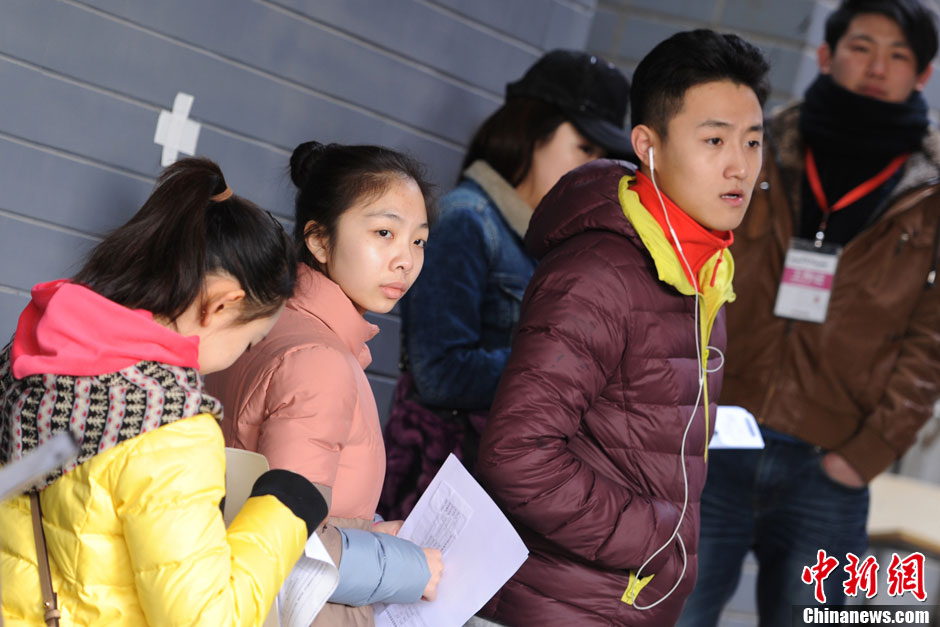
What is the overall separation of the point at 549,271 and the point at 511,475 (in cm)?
40

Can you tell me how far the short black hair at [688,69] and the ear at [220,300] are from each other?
1.01 m

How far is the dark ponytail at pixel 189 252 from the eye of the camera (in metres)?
1.37

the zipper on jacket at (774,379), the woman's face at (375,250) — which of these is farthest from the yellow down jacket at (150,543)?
the zipper on jacket at (774,379)

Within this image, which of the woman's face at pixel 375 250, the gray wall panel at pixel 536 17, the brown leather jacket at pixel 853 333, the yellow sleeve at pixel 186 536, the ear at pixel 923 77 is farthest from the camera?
the gray wall panel at pixel 536 17

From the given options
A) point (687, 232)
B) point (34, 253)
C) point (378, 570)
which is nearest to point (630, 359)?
point (687, 232)

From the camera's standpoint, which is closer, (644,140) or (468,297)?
(644,140)

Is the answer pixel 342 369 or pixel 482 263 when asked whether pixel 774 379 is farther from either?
pixel 342 369

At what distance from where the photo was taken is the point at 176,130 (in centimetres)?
258

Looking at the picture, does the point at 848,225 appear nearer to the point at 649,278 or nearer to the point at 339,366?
the point at 649,278

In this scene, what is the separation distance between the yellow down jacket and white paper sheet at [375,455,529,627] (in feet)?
1.34

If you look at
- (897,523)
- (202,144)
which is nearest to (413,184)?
(202,144)

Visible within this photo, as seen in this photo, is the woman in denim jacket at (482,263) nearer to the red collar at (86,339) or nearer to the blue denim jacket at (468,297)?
the blue denim jacket at (468,297)

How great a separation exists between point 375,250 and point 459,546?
56 centimetres

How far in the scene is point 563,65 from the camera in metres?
2.71
